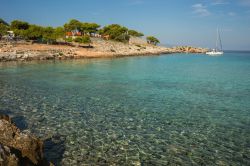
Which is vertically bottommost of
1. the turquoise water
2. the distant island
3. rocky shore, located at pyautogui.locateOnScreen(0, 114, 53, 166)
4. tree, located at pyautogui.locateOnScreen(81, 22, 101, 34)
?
the turquoise water

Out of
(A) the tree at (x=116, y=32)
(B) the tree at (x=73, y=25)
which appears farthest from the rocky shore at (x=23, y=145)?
(A) the tree at (x=116, y=32)

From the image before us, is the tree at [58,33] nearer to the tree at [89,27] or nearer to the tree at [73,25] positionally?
the tree at [73,25]

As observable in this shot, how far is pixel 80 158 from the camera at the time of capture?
1164 cm

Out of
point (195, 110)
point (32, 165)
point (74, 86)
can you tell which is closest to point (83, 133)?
point (32, 165)

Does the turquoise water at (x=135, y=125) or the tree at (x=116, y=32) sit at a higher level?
the tree at (x=116, y=32)

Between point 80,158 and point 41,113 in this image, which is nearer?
point 80,158

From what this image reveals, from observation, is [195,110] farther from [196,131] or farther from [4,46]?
[4,46]

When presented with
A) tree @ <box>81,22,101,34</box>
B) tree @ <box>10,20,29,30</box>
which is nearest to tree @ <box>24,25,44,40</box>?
tree @ <box>10,20,29,30</box>

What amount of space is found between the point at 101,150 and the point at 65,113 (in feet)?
23.4

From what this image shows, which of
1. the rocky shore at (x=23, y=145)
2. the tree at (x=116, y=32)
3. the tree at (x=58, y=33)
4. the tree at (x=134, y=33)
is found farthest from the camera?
the tree at (x=134, y=33)

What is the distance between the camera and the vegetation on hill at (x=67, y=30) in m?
96.5

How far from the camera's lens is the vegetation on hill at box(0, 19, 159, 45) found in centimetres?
9647

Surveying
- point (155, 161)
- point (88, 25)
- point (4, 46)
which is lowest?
point (155, 161)

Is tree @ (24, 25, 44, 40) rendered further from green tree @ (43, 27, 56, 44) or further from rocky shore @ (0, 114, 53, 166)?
rocky shore @ (0, 114, 53, 166)
